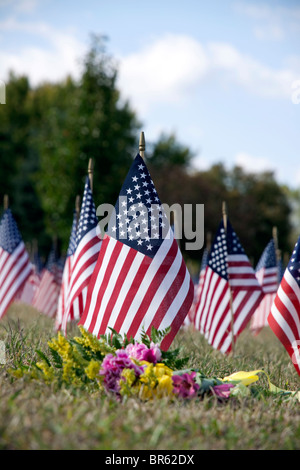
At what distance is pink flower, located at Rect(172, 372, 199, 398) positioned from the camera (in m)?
4.52

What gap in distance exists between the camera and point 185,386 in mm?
4613

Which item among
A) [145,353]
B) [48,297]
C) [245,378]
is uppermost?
[145,353]

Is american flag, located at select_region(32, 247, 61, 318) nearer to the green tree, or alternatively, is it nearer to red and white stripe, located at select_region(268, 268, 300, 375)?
red and white stripe, located at select_region(268, 268, 300, 375)

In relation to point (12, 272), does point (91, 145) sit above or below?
above

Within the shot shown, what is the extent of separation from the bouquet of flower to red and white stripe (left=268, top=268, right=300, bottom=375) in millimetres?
837

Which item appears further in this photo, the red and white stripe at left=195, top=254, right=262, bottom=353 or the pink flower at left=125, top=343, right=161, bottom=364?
the red and white stripe at left=195, top=254, right=262, bottom=353

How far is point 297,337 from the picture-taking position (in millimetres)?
5871

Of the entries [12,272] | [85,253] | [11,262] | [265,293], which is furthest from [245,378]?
[265,293]

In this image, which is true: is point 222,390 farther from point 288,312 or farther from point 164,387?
point 288,312

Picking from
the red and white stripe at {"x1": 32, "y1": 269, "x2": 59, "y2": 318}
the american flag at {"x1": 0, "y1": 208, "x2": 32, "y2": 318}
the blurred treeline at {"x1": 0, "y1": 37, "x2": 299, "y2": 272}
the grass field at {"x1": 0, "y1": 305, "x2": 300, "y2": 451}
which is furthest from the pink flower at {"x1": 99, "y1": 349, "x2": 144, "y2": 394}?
the blurred treeline at {"x1": 0, "y1": 37, "x2": 299, "y2": 272}

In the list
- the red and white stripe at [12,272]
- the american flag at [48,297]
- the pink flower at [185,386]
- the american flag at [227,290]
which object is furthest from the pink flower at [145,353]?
the american flag at [48,297]

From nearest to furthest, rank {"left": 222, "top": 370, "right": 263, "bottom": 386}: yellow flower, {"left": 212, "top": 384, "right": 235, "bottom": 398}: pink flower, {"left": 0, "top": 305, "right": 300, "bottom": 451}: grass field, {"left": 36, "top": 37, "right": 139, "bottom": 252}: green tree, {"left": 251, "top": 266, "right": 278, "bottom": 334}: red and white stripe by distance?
{"left": 0, "top": 305, "right": 300, "bottom": 451}: grass field
{"left": 212, "top": 384, "right": 235, "bottom": 398}: pink flower
{"left": 222, "top": 370, "right": 263, "bottom": 386}: yellow flower
{"left": 251, "top": 266, "right": 278, "bottom": 334}: red and white stripe
{"left": 36, "top": 37, "right": 139, "bottom": 252}: green tree

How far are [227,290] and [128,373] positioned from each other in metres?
5.82

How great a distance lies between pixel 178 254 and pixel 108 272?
745mm
